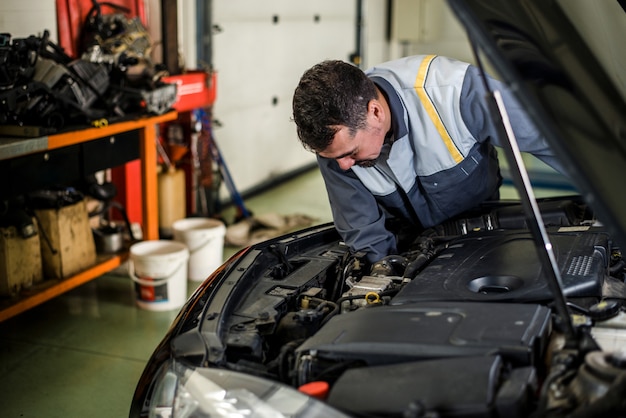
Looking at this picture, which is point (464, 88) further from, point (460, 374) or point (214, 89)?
point (214, 89)

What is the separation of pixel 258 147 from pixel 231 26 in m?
1.10

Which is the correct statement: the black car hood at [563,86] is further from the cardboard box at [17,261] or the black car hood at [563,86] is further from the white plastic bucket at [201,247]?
the white plastic bucket at [201,247]

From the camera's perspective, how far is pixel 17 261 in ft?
11.8

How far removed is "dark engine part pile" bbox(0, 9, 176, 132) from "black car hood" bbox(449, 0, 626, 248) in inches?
92.6

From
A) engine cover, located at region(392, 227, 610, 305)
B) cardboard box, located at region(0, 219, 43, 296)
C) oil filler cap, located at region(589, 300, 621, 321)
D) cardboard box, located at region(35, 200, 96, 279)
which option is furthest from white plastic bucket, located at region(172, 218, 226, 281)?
oil filler cap, located at region(589, 300, 621, 321)

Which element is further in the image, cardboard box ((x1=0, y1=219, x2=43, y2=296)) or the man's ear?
cardboard box ((x1=0, y1=219, x2=43, y2=296))

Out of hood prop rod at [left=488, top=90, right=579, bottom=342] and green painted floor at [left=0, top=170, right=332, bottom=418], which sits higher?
hood prop rod at [left=488, top=90, right=579, bottom=342]

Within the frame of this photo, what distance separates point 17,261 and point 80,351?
0.50 metres

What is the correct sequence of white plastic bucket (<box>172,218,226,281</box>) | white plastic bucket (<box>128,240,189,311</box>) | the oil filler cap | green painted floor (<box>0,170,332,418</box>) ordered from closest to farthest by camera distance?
the oil filler cap, green painted floor (<box>0,170,332,418</box>), white plastic bucket (<box>128,240,189,311</box>), white plastic bucket (<box>172,218,226,281</box>)

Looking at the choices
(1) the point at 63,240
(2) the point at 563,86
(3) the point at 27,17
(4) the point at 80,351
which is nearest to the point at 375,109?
(2) the point at 563,86

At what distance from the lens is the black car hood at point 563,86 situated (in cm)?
149

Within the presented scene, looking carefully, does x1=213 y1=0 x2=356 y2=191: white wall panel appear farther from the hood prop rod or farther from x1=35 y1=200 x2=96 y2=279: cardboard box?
the hood prop rod

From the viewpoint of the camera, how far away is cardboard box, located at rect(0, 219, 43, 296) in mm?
3520

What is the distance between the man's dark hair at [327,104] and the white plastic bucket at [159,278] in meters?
1.86
